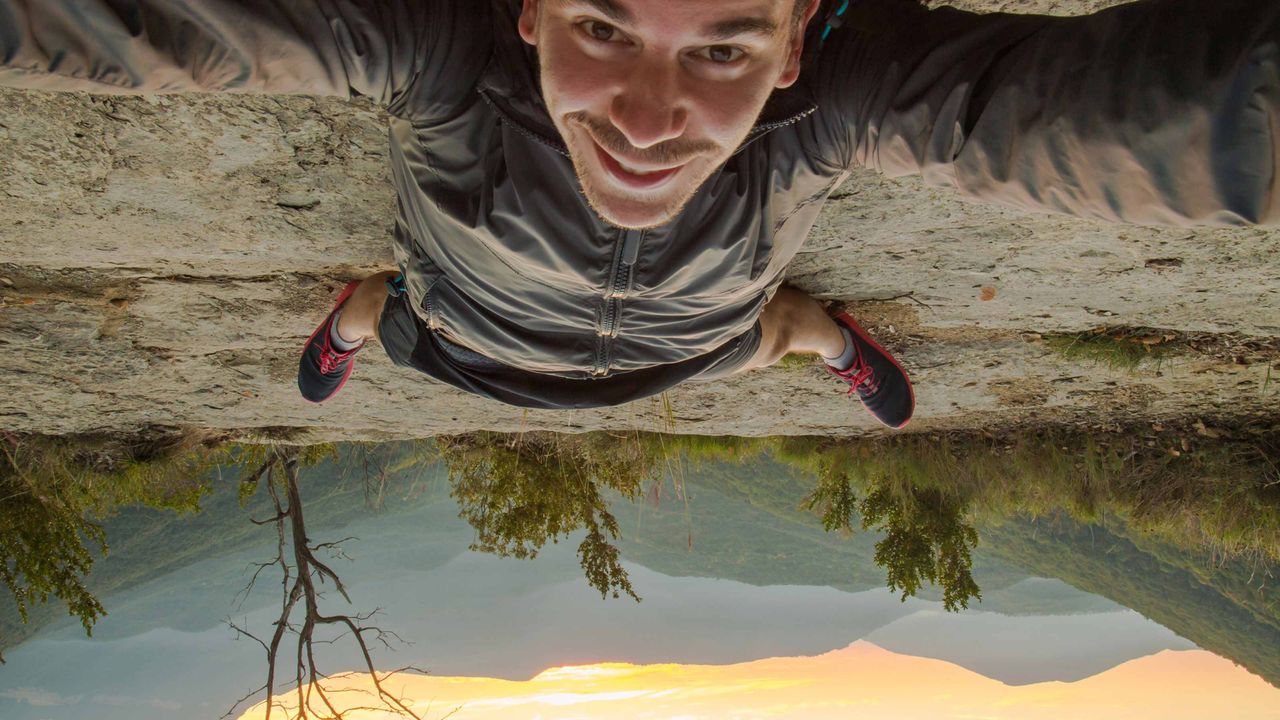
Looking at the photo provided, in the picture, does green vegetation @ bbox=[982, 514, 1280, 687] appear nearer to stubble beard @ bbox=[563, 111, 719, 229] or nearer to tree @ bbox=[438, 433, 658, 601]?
tree @ bbox=[438, 433, 658, 601]

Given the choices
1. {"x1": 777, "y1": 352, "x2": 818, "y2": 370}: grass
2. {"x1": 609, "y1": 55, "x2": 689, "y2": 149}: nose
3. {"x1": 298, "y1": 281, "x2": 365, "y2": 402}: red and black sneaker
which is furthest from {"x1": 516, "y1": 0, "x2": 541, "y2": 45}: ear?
{"x1": 777, "y1": 352, "x2": 818, "y2": 370}: grass

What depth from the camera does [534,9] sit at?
1768mm

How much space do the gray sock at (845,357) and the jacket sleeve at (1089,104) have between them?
1.98m

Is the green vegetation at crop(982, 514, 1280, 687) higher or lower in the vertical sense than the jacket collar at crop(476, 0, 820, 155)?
lower

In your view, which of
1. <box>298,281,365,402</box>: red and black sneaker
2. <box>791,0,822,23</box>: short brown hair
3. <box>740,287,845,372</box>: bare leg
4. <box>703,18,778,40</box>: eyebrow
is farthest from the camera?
<box>298,281,365,402</box>: red and black sneaker

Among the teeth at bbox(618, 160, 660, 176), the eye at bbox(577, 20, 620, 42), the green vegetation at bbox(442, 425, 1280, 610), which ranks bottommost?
the green vegetation at bbox(442, 425, 1280, 610)

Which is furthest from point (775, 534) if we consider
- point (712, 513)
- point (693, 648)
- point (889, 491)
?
point (889, 491)

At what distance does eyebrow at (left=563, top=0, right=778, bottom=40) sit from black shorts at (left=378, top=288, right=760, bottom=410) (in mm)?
1652

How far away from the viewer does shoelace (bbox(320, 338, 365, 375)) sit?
369cm

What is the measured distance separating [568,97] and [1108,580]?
11.7m

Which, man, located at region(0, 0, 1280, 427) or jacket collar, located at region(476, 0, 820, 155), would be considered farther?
jacket collar, located at region(476, 0, 820, 155)

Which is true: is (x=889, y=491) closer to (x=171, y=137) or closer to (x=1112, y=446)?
(x=1112, y=446)

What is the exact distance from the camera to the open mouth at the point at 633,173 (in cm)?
181

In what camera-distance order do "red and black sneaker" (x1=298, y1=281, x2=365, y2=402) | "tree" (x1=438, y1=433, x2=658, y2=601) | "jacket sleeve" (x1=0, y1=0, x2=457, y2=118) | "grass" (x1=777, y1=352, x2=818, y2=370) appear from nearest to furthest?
"jacket sleeve" (x1=0, y1=0, x2=457, y2=118) → "red and black sneaker" (x1=298, y1=281, x2=365, y2=402) → "grass" (x1=777, y1=352, x2=818, y2=370) → "tree" (x1=438, y1=433, x2=658, y2=601)
